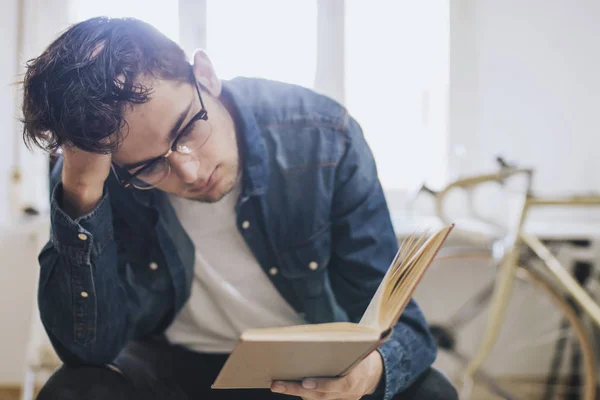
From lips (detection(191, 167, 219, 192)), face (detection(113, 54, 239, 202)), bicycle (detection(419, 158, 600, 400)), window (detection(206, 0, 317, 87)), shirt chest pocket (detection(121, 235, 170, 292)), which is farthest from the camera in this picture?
window (detection(206, 0, 317, 87))

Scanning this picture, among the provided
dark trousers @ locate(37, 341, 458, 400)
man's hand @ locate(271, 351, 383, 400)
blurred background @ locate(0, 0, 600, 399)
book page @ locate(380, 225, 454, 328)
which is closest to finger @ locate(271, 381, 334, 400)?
man's hand @ locate(271, 351, 383, 400)

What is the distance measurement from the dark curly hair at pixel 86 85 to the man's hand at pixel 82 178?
0.03 meters

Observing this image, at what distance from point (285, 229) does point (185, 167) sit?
0.69ft

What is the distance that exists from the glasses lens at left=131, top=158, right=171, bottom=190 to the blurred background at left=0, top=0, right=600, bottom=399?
42.6 inches

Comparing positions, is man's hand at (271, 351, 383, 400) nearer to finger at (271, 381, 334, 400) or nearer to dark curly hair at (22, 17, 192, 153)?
finger at (271, 381, 334, 400)

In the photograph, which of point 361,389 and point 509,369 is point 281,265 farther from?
point 509,369

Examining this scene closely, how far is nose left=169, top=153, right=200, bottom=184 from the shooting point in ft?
2.33

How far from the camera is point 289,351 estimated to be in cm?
47

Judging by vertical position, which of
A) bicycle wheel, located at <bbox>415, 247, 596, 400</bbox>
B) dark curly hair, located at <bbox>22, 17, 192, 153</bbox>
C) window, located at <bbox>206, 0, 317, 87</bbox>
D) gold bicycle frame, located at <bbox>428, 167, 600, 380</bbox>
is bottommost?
bicycle wheel, located at <bbox>415, 247, 596, 400</bbox>

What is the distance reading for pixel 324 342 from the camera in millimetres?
440

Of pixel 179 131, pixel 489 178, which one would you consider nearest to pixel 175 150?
pixel 179 131

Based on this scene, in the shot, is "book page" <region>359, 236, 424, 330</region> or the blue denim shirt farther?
the blue denim shirt

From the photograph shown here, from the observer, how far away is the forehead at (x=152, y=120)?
2.14 ft

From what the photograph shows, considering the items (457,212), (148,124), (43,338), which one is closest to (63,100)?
(148,124)
